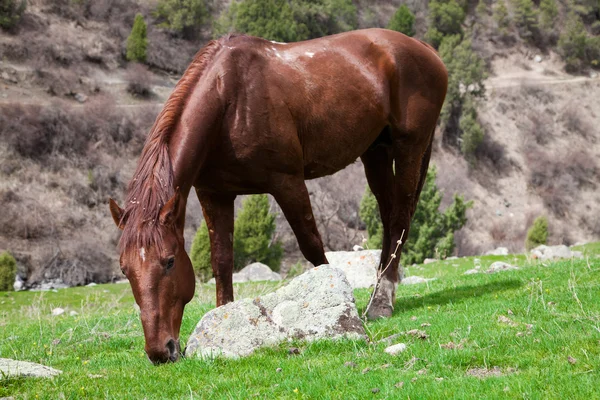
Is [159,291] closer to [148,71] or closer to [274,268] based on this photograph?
[274,268]

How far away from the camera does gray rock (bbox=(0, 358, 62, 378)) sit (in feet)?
15.9

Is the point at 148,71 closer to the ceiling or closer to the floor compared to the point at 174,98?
closer to the floor

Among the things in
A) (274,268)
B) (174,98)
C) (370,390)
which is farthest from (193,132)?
(274,268)

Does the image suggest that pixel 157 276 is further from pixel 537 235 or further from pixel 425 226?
pixel 537 235

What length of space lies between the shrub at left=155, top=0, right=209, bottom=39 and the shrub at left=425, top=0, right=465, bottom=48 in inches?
970

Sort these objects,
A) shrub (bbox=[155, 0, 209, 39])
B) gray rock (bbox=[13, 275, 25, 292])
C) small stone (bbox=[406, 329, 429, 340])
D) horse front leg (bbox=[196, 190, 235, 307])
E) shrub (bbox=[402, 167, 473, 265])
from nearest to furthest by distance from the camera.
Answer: small stone (bbox=[406, 329, 429, 340]) < horse front leg (bbox=[196, 190, 235, 307]) < gray rock (bbox=[13, 275, 25, 292]) < shrub (bbox=[402, 167, 473, 265]) < shrub (bbox=[155, 0, 209, 39])

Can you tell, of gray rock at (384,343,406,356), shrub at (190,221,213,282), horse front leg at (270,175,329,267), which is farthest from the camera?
shrub at (190,221,213,282)

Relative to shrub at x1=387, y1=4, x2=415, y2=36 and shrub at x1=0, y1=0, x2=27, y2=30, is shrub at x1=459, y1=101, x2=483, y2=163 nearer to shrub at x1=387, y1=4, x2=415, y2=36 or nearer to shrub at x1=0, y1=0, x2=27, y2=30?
shrub at x1=387, y1=4, x2=415, y2=36

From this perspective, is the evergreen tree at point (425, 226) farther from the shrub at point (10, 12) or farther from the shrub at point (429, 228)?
the shrub at point (10, 12)

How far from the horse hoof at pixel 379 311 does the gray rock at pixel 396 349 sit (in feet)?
6.09

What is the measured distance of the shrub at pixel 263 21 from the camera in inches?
2202

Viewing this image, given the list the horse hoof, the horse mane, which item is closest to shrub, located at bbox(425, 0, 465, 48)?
the horse hoof

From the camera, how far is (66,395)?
14.4ft

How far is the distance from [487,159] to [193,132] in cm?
5623
